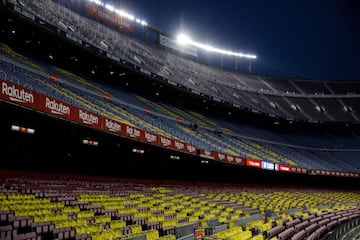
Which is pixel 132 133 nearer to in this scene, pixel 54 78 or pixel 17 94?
pixel 17 94

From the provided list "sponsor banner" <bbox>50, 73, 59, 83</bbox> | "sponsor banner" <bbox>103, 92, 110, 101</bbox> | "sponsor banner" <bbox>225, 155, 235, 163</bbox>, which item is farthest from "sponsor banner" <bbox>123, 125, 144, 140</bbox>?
"sponsor banner" <bbox>225, 155, 235, 163</bbox>

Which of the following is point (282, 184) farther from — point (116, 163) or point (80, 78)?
point (80, 78)

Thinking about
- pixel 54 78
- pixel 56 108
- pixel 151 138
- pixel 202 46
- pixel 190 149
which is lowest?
pixel 190 149

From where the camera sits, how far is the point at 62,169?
19.5 meters

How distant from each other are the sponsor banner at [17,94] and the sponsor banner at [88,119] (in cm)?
238

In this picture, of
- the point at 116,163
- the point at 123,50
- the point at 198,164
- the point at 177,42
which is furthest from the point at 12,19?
the point at 177,42

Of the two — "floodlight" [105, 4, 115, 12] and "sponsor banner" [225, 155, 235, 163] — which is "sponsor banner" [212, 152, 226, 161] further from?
"floodlight" [105, 4, 115, 12]

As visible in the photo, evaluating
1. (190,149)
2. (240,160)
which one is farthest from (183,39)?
(190,149)

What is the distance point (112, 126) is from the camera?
1627 cm

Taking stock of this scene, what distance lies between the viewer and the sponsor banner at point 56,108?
40.9ft

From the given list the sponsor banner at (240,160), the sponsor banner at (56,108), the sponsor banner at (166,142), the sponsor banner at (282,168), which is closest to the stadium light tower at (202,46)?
the sponsor banner at (282,168)

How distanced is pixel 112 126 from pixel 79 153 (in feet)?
18.1

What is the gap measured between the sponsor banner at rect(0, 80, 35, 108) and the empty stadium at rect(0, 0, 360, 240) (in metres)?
0.05

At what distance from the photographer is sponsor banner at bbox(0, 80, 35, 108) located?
431 inches
